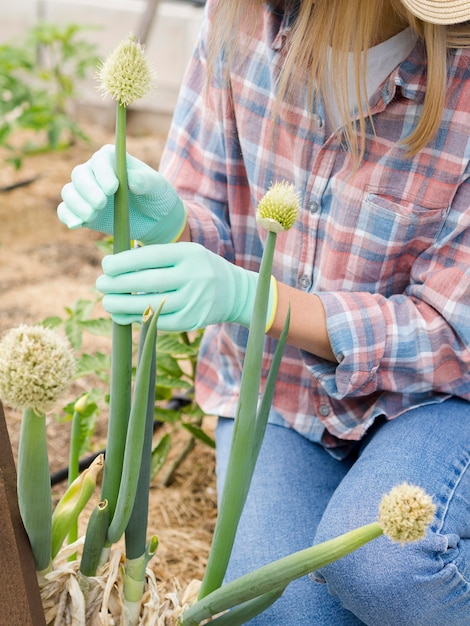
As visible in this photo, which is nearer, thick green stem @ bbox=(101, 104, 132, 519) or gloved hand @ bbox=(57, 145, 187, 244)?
thick green stem @ bbox=(101, 104, 132, 519)

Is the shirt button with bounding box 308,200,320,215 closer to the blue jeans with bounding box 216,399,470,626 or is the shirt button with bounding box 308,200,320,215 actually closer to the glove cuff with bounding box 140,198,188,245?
the glove cuff with bounding box 140,198,188,245

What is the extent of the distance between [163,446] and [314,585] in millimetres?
378

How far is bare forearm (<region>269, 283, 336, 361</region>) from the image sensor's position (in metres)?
1.04

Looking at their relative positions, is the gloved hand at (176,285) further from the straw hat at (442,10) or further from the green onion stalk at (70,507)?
the straw hat at (442,10)

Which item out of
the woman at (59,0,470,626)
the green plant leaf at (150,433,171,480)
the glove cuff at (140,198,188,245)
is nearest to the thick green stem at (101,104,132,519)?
the woman at (59,0,470,626)

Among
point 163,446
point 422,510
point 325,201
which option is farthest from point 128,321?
point 163,446

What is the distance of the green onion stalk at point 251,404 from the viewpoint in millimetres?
636

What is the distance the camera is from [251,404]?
2.34 feet

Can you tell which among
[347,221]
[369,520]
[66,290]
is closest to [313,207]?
[347,221]

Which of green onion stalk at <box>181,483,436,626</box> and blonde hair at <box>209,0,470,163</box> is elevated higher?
blonde hair at <box>209,0,470,163</box>

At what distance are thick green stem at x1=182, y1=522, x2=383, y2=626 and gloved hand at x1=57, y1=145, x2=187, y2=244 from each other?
0.40 meters

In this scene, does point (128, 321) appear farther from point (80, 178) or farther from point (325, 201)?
point (325, 201)

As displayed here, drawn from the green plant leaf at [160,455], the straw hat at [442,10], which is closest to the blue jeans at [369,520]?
the green plant leaf at [160,455]

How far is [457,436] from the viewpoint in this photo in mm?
1096
